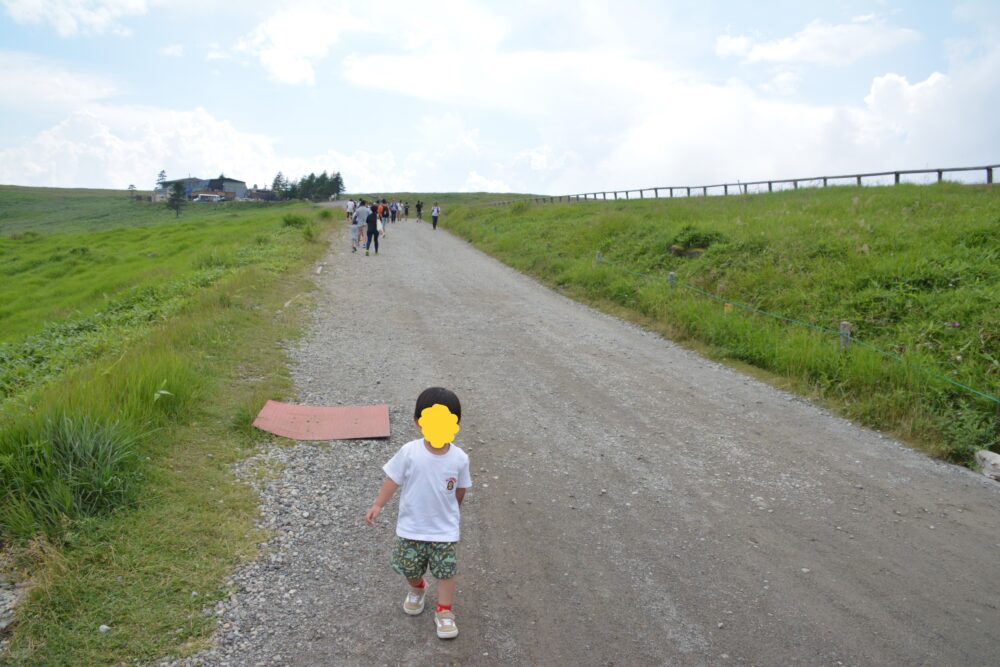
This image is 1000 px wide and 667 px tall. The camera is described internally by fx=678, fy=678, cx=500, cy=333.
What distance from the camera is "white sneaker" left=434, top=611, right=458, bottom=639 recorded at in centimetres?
380

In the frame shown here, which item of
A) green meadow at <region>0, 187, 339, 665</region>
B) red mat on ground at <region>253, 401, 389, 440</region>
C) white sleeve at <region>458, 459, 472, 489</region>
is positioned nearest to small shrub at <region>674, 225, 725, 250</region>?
green meadow at <region>0, 187, 339, 665</region>

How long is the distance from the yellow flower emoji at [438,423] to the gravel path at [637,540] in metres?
1.17

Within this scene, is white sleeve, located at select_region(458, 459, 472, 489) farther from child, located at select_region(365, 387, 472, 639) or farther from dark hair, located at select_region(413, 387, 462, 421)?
dark hair, located at select_region(413, 387, 462, 421)

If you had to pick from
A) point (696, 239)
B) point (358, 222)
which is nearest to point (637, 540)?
point (696, 239)

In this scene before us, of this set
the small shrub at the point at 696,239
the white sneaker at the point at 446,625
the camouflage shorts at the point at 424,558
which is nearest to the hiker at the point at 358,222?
the small shrub at the point at 696,239

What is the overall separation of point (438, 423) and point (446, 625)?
117cm

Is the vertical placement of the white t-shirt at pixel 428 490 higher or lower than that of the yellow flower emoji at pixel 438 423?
lower

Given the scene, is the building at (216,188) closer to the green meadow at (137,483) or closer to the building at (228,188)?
the building at (228,188)

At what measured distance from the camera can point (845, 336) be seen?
935 centimetres

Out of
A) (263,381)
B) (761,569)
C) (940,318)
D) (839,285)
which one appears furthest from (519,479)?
(839,285)

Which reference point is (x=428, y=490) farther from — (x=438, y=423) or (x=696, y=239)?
(x=696, y=239)

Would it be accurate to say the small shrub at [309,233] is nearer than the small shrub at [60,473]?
No

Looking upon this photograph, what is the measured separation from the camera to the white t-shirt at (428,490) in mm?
3842

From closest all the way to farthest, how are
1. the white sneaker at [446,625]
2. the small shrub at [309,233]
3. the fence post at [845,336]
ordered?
1. the white sneaker at [446,625]
2. the fence post at [845,336]
3. the small shrub at [309,233]
